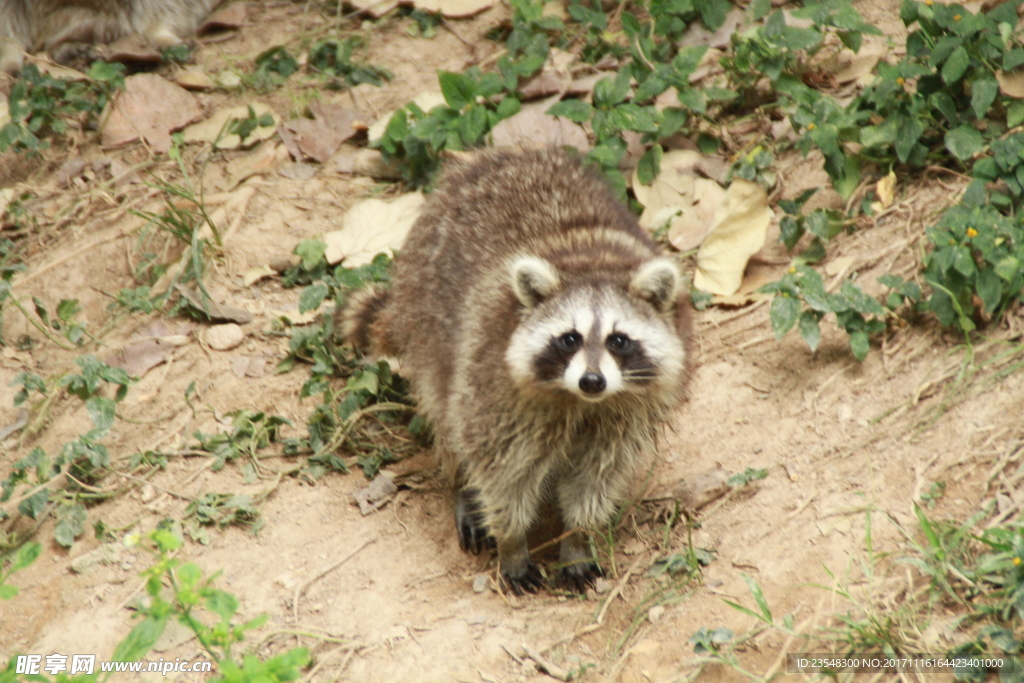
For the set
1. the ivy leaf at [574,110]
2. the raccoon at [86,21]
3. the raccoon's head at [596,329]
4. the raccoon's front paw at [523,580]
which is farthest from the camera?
the raccoon at [86,21]

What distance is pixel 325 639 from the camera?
118 inches

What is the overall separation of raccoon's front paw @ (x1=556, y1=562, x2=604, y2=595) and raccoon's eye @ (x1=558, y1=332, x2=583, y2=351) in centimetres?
91

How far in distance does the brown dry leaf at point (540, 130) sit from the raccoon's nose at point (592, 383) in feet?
6.91

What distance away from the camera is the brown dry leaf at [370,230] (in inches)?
178

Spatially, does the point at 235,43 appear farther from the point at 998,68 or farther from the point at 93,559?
the point at 998,68

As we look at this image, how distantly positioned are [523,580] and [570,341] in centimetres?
103

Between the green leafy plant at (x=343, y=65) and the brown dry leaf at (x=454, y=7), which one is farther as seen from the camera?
the brown dry leaf at (x=454, y=7)

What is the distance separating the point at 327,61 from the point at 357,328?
215 cm

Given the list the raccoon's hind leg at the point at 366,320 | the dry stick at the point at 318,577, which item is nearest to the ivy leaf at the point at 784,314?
the raccoon's hind leg at the point at 366,320

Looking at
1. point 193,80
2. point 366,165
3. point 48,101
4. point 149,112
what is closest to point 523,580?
point 366,165

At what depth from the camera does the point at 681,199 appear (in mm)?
4527

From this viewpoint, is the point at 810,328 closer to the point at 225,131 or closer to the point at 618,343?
the point at 618,343

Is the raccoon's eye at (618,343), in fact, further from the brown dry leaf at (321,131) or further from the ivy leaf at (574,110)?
the brown dry leaf at (321,131)

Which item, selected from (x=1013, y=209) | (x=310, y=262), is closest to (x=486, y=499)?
(x=310, y=262)
